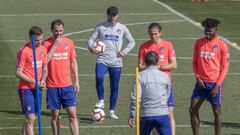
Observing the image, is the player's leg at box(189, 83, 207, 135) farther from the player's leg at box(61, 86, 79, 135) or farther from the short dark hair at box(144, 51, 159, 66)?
the short dark hair at box(144, 51, 159, 66)

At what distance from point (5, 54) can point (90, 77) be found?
4.30 metres

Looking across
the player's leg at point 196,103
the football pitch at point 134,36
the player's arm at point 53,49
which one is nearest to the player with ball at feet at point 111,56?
the football pitch at point 134,36

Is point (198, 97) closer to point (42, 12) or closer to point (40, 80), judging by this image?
point (40, 80)

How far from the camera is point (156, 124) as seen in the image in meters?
14.6

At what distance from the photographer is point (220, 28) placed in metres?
33.8

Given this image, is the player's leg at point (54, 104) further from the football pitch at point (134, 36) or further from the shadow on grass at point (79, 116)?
the shadow on grass at point (79, 116)

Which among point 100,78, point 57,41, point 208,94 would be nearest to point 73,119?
point 57,41

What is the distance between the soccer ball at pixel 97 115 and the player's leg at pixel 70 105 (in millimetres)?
2265

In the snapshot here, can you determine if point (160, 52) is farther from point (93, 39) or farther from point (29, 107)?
point (93, 39)

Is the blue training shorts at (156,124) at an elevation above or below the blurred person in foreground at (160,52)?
below

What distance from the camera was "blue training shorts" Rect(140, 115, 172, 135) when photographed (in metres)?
14.5

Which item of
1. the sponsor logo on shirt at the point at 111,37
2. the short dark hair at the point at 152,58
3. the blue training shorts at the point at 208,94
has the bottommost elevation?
the blue training shorts at the point at 208,94

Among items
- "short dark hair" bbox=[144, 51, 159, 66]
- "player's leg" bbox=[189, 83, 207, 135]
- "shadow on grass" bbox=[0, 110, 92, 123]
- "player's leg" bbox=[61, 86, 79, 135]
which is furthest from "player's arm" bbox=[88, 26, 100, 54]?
"short dark hair" bbox=[144, 51, 159, 66]

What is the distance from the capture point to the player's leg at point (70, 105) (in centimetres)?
1725
